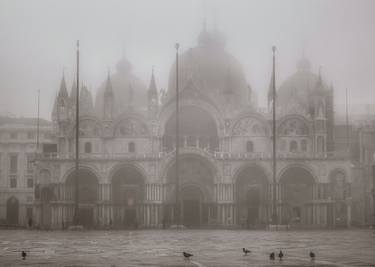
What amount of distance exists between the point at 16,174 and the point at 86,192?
25172 millimetres

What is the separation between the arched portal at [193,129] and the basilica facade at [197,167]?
0.11m

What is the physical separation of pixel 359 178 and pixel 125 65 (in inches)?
1458

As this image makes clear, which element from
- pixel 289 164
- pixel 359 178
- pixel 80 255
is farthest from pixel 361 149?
pixel 80 255

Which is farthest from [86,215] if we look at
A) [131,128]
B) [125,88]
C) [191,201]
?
[125,88]

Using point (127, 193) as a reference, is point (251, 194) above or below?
below

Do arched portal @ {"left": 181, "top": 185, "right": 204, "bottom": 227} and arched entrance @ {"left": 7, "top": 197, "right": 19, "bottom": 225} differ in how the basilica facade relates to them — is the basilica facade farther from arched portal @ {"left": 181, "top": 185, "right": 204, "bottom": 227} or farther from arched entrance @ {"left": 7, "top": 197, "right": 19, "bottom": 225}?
arched entrance @ {"left": 7, "top": 197, "right": 19, "bottom": 225}

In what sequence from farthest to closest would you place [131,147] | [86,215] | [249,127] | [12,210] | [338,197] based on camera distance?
1. [12,210]
2. [131,147]
3. [249,127]
4. [338,197]
5. [86,215]

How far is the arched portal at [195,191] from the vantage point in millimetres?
74750

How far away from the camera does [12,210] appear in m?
97.6

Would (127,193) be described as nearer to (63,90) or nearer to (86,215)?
(86,215)

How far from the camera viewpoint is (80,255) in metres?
31.9

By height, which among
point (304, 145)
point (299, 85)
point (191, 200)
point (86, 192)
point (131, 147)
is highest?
point (299, 85)

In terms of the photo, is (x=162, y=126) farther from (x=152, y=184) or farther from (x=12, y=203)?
(x=12, y=203)

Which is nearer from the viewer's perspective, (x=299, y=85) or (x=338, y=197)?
(x=338, y=197)
